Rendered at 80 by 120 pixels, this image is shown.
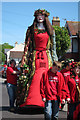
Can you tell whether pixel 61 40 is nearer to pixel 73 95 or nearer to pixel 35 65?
pixel 35 65

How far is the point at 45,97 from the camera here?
16.8ft

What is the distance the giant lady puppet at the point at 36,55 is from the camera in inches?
278

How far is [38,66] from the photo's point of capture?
288 inches

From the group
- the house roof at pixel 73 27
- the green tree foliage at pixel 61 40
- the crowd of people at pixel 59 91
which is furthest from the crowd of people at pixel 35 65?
the house roof at pixel 73 27

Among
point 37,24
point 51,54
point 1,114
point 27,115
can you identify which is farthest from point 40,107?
point 37,24

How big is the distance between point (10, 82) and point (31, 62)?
0.91 meters

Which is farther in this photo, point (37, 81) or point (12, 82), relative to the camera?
point (12, 82)

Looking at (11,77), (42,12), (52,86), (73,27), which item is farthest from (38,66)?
(73,27)

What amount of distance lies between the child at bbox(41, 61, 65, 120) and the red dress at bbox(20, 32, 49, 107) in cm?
155

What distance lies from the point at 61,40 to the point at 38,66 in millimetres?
29099

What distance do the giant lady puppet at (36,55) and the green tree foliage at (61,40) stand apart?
91.8 feet

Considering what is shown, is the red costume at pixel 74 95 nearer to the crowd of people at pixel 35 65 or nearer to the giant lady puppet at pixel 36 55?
the crowd of people at pixel 35 65

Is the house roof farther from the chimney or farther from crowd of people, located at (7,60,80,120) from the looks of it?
crowd of people, located at (7,60,80,120)

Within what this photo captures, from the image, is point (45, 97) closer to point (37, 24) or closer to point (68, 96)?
point (68, 96)
